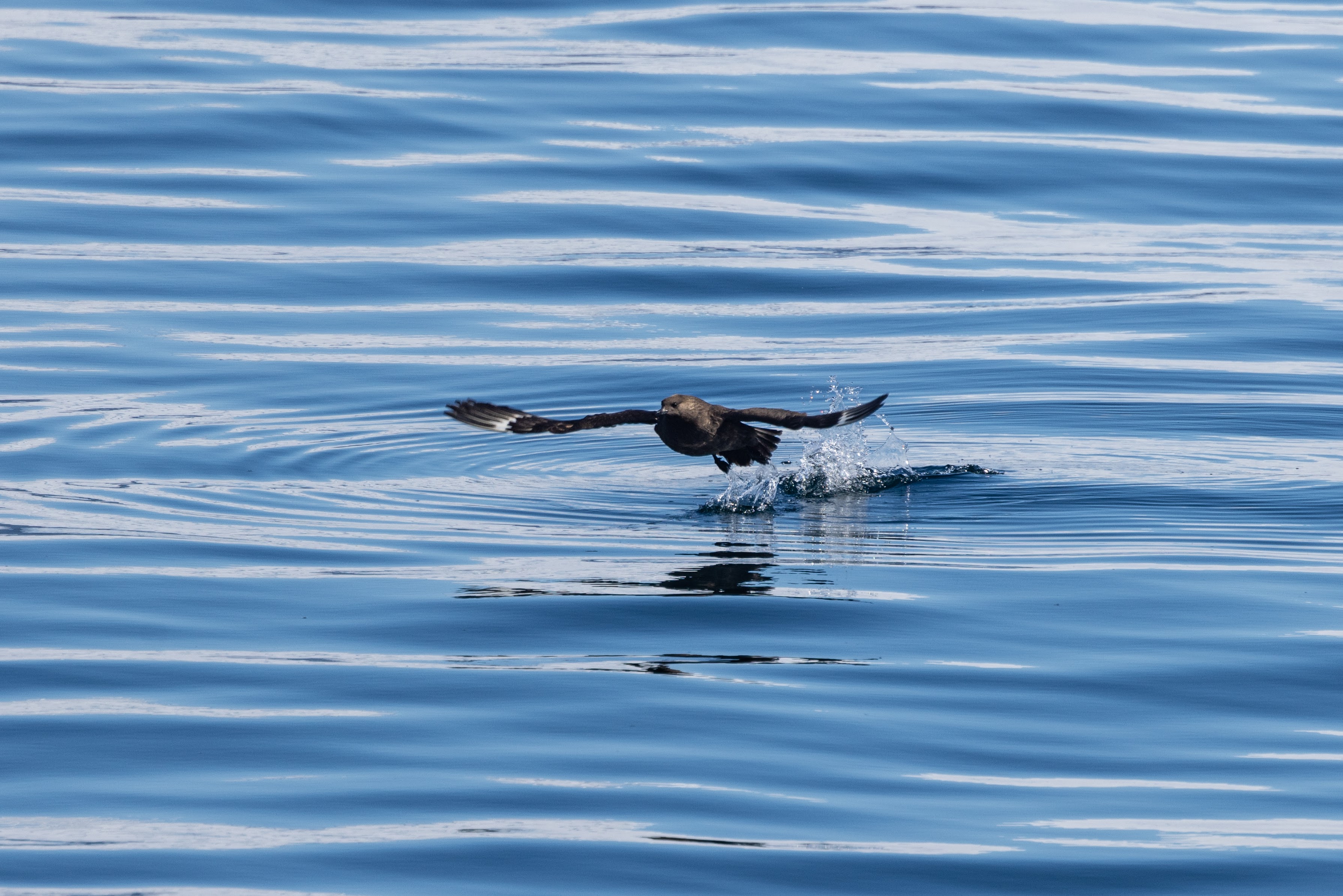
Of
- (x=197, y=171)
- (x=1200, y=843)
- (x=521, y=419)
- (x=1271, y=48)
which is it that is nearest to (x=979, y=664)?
(x=1200, y=843)

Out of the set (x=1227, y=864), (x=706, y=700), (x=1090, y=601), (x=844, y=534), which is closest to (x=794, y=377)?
(x=844, y=534)

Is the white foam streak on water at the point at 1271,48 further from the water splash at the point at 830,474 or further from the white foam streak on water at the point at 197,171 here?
the water splash at the point at 830,474

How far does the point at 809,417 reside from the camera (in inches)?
396

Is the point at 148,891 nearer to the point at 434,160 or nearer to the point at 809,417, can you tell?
the point at 809,417

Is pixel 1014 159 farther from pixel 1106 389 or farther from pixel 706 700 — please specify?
pixel 706 700

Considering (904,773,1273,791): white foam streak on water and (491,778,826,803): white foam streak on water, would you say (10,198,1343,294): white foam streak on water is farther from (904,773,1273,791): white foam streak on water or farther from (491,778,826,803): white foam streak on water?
(491,778,826,803): white foam streak on water

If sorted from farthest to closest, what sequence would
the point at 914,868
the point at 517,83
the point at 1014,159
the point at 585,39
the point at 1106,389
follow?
the point at 585,39 → the point at 517,83 → the point at 1014,159 → the point at 1106,389 → the point at 914,868

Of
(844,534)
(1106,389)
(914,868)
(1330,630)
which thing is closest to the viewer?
(914,868)

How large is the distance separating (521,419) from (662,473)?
180 cm

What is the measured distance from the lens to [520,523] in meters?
10.8


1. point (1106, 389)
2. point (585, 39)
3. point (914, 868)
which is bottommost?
point (914, 868)

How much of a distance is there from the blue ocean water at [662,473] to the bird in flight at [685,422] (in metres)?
0.52

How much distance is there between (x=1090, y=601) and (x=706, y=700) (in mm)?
2438

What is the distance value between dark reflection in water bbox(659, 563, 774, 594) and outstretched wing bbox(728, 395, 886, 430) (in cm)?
80
